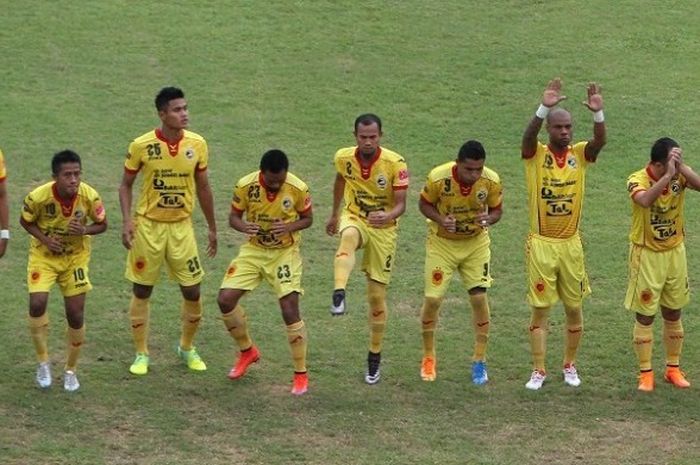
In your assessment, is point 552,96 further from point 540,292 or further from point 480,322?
point 480,322

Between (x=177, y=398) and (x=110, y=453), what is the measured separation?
1.25 metres

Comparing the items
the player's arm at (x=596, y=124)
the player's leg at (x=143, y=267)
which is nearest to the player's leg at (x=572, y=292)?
A: the player's arm at (x=596, y=124)

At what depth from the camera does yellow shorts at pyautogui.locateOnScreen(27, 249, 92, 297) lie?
40.2ft

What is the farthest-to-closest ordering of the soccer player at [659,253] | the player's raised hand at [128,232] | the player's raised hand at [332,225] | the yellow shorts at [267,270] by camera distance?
the player's raised hand at [332,225] < the yellow shorts at [267,270] < the player's raised hand at [128,232] < the soccer player at [659,253]

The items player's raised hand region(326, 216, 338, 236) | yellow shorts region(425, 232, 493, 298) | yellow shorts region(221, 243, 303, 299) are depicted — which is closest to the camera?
yellow shorts region(221, 243, 303, 299)

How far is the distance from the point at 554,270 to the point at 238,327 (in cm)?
282

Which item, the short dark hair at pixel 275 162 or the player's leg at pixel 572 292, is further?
the player's leg at pixel 572 292

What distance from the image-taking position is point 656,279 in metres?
12.6

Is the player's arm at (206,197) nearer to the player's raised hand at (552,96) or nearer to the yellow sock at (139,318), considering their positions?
the yellow sock at (139,318)

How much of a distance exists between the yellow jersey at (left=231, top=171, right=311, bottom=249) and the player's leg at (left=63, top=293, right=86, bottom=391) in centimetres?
159

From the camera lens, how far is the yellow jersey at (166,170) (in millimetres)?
12516

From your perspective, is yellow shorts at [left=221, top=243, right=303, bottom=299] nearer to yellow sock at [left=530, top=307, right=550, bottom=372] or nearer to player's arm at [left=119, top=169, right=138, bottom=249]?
player's arm at [left=119, top=169, right=138, bottom=249]

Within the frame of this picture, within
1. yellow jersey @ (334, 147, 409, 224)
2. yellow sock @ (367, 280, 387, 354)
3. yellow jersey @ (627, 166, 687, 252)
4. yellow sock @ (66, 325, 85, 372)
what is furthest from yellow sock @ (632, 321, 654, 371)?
yellow sock @ (66, 325, 85, 372)

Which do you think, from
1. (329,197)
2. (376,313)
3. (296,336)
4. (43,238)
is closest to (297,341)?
(296,336)
